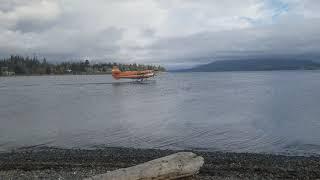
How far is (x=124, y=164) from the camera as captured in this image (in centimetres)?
1784

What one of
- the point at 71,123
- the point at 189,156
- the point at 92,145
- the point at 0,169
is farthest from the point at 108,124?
the point at 189,156

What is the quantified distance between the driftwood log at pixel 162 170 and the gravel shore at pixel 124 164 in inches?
56.6

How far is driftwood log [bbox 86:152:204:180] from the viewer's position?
12039mm

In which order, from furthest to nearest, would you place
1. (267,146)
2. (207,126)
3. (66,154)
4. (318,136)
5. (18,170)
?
(207,126) → (318,136) → (267,146) → (66,154) → (18,170)

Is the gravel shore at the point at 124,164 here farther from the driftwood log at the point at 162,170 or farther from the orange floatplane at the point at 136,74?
the orange floatplane at the point at 136,74

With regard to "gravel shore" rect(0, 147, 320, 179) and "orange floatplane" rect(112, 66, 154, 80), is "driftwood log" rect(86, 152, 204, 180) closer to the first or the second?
"gravel shore" rect(0, 147, 320, 179)

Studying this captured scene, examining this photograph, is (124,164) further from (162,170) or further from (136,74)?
(136,74)

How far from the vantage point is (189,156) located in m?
13.1

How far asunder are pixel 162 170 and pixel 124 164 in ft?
18.8

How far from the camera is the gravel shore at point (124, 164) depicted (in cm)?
1562

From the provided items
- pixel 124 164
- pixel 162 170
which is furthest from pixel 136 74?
pixel 162 170

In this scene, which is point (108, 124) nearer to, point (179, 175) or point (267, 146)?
point (267, 146)

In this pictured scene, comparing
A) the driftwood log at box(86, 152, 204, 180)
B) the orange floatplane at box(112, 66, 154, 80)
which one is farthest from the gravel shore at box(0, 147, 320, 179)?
the orange floatplane at box(112, 66, 154, 80)

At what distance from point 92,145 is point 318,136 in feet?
49.4
